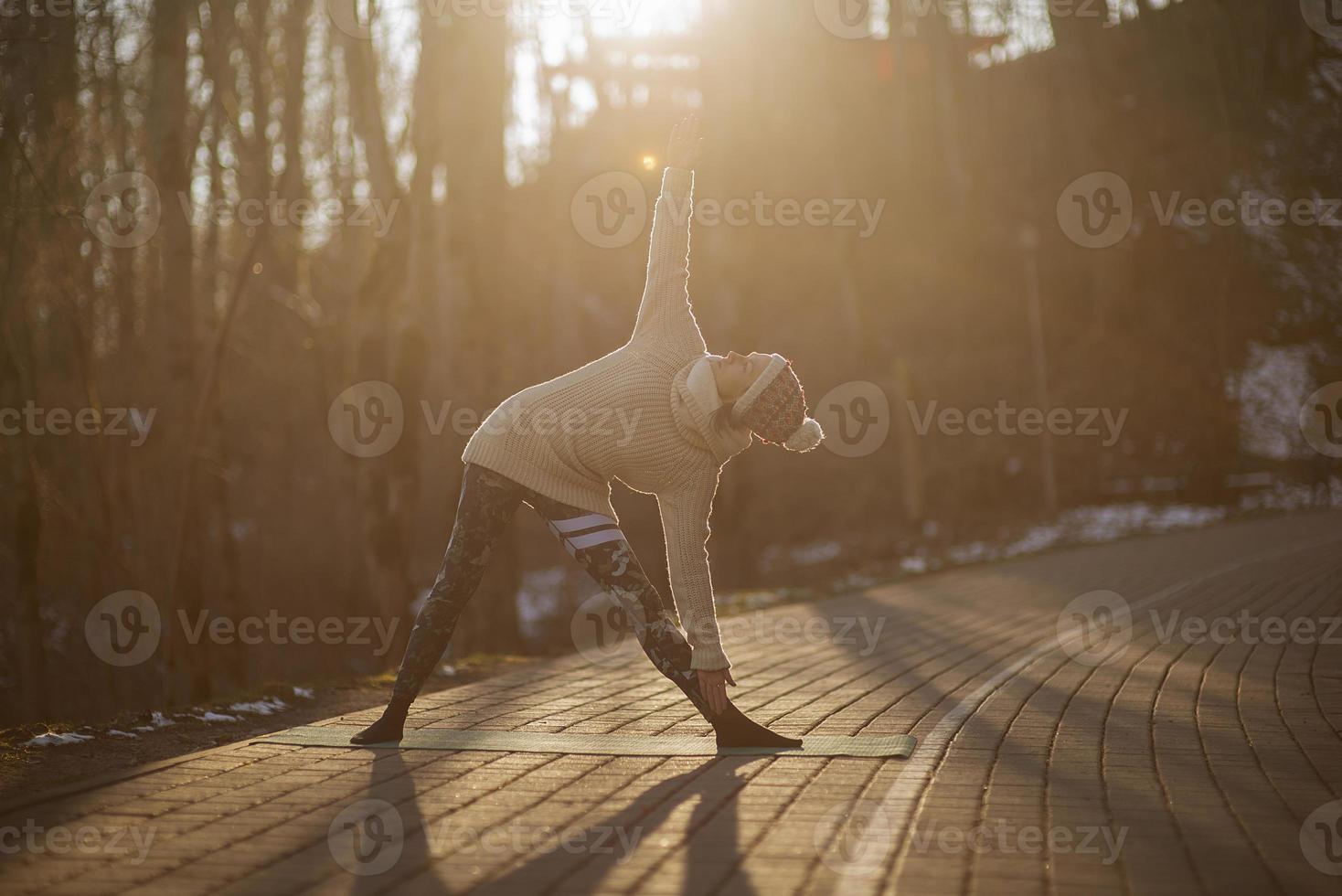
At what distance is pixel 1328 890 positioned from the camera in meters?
4.18

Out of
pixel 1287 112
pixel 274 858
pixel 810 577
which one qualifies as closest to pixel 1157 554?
pixel 810 577

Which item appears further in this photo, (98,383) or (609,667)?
(98,383)

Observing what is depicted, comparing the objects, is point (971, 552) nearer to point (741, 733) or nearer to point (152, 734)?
point (741, 733)

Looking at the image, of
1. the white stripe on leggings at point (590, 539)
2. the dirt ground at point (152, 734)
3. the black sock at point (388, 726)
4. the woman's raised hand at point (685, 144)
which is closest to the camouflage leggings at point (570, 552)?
the white stripe on leggings at point (590, 539)

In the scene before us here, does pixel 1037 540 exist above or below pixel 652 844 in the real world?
below

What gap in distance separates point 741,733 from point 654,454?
1291 mm

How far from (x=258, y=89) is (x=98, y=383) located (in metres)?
4.09

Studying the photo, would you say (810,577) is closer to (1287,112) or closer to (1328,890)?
(1287,112)

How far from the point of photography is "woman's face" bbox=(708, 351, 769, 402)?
5.95 meters

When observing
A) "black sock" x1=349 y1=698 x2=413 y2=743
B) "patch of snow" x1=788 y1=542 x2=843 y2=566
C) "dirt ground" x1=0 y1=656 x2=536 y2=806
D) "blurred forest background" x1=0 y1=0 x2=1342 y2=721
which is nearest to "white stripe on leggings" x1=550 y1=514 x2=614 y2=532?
"black sock" x1=349 y1=698 x2=413 y2=743

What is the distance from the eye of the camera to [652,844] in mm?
4695

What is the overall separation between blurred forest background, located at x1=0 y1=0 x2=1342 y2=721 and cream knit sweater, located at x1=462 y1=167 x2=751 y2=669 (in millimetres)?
5795

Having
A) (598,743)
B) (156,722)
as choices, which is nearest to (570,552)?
(598,743)

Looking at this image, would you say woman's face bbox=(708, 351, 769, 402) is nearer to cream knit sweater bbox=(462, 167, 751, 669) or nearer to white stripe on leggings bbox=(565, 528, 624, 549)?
cream knit sweater bbox=(462, 167, 751, 669)
